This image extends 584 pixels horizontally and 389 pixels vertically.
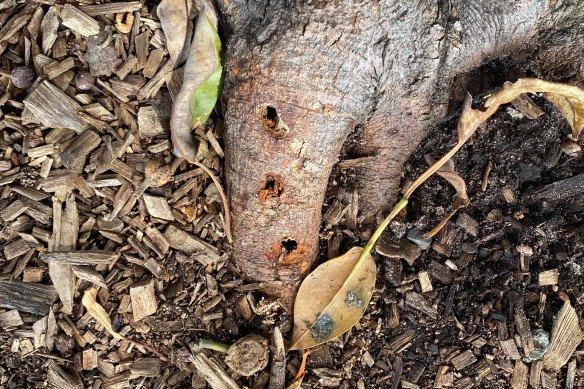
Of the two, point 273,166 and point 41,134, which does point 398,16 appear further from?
point 41,134

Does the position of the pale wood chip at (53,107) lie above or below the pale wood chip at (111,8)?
below

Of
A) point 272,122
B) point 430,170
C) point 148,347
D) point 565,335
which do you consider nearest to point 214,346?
point 148,347

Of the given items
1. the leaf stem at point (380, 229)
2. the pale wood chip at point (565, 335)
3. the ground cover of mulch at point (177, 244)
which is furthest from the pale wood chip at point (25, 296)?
the pale wood chip at point (565, 335)

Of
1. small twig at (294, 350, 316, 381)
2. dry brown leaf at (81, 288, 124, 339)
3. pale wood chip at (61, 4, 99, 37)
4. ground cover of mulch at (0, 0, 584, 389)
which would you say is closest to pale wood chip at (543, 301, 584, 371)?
ground cover of mulch at (0, 0, 584, 389)

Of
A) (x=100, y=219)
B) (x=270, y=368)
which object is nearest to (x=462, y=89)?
(x=270, y=368)

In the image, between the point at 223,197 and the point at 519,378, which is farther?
the point at 519,378

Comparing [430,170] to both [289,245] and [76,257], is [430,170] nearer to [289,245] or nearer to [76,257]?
[289,245]

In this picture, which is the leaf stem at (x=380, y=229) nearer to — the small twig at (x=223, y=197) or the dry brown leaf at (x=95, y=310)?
the small twig at (x=223, y=197)
